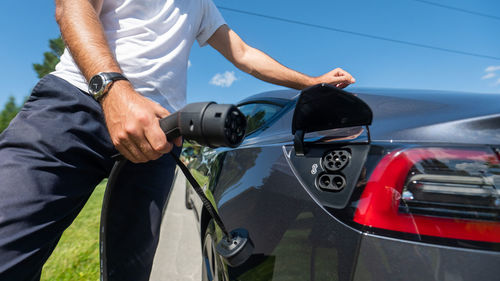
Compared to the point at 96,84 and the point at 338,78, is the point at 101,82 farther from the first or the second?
the point at 338,78

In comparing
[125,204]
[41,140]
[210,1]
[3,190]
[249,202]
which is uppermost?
[210,1]

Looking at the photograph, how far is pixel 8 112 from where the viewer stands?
122ft

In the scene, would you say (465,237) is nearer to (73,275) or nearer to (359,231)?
(359,231)

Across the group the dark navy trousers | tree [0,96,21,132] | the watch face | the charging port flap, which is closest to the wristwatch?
the watch face

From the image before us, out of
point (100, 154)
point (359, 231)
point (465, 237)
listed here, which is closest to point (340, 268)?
point (359, 231)

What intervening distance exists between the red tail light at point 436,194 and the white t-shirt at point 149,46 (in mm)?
902

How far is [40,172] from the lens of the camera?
92 centimetres

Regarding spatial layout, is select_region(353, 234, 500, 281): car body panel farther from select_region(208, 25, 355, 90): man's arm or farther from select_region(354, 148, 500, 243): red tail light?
select_region(208, 25, 355, 90): man's arm

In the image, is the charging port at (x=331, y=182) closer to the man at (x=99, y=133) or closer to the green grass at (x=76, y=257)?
the man at (x=99, y=133)

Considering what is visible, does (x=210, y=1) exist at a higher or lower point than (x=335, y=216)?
higher

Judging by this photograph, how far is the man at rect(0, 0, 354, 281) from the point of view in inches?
33.6

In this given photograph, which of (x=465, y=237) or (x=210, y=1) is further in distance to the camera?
(x=210, y=1)

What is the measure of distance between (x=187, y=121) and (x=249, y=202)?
1.71 ft

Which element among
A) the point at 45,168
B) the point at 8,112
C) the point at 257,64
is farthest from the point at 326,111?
the point at 8,112
